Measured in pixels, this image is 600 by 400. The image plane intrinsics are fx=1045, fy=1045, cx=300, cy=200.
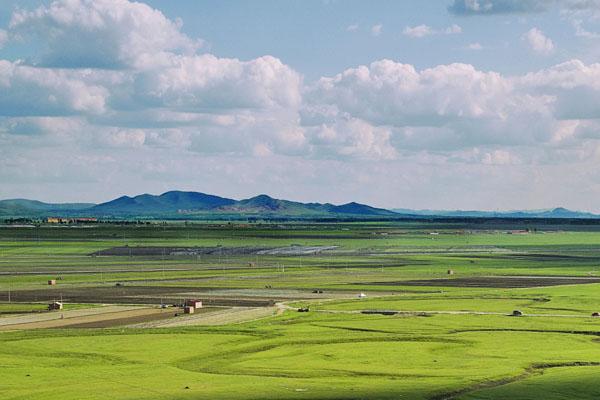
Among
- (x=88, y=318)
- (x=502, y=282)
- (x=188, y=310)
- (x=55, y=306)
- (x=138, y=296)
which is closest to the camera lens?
(x=88, y=318)

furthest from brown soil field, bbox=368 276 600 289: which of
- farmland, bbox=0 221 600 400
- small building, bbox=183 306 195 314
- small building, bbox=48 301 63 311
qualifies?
small building, bbox=48 301 63 311

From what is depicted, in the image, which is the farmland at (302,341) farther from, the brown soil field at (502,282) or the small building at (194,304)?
the small building at (194,304)

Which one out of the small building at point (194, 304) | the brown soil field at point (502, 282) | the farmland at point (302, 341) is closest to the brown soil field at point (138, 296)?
the farmland at point (302, 341)

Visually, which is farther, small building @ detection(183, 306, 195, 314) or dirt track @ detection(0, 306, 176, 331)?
small building @ detection(183, 306, 195, 314)

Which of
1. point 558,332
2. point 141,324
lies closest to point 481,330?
point 558,332

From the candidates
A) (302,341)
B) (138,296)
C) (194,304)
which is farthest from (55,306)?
(302,341)

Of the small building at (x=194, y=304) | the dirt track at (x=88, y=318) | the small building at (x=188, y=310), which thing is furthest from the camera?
the small building at (x=194, y=304)

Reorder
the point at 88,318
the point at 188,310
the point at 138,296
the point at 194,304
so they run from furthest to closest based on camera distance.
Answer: the point at 138,296 < the point at 194,304 < the point at 188,310 < the point at 88,318

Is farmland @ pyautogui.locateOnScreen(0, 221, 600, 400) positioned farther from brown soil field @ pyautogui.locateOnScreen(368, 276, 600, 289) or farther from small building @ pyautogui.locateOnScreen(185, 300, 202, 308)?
small building @ pyautogui.locateOnScreen(185, 300, 202, 308)

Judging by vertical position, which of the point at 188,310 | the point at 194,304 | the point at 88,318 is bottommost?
the point at 88,318

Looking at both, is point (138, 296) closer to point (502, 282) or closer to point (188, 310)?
point (188, 310)
